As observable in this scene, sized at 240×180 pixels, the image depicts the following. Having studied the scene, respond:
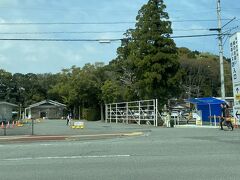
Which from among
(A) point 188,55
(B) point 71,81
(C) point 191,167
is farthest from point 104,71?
(C) point 191,167

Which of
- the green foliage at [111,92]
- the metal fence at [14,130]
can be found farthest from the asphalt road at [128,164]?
the green foliage at [111,92]

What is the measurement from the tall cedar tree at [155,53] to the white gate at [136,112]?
2804 mm

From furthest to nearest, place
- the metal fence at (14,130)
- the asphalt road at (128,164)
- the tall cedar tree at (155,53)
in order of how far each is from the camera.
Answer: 1. the tall cedar tree at (155,53)
2. the metal fence at (14,130)
3. the asphalt road at (128,164)

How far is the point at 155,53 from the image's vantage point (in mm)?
53281

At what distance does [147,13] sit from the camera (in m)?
53.8

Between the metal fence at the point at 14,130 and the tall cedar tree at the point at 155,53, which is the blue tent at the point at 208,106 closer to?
the tall cedar tree at the point at 155,53

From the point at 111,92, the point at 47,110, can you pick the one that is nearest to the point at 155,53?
the point at 111,92

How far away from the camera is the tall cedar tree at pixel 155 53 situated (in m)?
52.8

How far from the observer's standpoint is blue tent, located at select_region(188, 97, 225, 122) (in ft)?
143

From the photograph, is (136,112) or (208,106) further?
(136,112)

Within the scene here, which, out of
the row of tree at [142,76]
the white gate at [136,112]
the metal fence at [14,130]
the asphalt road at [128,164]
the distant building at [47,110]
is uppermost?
the row of tree at [142,76]

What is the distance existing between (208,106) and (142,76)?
35.6ft

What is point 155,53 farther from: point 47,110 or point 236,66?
point 47,110

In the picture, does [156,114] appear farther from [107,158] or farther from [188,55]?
[188,55]
